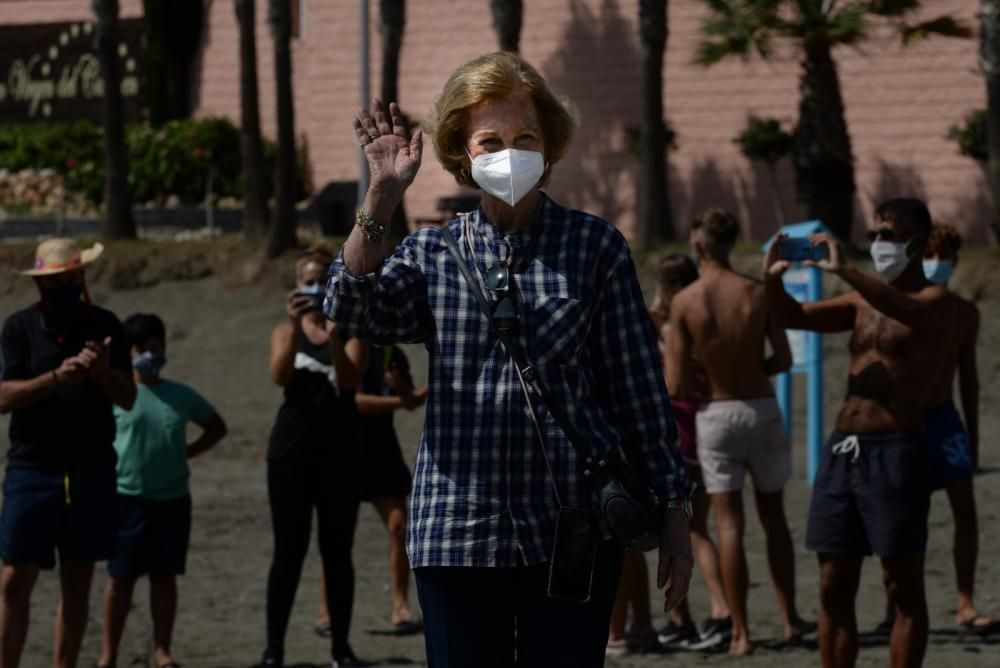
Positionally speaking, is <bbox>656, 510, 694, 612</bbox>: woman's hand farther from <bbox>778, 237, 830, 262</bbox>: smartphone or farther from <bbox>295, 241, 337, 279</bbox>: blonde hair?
<bbox>295, 241, 337, 279</bbox>: blonde hair

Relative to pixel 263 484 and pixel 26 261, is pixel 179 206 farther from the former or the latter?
pixel 263 484

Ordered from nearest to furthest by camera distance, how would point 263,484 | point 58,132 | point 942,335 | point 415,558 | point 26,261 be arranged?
point 415,558, point 942,335, point 263,484, point 26,261, point 58,132

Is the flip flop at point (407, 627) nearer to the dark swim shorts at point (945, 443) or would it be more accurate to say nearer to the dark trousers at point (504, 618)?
the dark swim shorts at point (945, 443)

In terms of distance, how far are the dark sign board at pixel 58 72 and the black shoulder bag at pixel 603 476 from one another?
2712 cm

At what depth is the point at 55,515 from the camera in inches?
272

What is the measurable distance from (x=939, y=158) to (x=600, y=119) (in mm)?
4739

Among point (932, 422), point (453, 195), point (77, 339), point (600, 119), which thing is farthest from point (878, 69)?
point (77, 339)

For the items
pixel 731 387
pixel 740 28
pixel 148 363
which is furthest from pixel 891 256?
pixel 740 28

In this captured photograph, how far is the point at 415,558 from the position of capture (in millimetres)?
4004

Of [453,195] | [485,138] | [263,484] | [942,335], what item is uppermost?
[453,195]

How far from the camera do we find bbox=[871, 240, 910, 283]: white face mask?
6.66 metres

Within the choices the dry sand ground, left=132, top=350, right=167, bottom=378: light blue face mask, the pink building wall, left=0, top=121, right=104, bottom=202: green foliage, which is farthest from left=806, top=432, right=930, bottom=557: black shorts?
left=0, top=121, right=104, bottom=202: green foliage

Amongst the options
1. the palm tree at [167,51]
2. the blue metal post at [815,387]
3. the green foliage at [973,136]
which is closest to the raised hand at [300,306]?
the blue metal post at [815,387]

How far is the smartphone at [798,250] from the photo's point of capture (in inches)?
264
